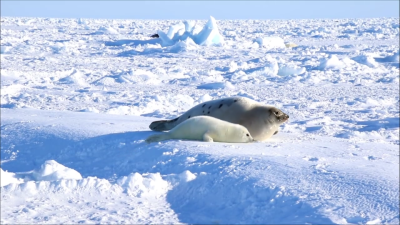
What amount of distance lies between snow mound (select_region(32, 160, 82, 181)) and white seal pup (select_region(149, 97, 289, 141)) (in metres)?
1.44

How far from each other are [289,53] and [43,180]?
45.1 feet

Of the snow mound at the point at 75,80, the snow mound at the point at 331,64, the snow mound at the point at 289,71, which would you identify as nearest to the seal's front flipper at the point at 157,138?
the snow mound at the point at 75,80

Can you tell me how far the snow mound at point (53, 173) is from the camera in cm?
275

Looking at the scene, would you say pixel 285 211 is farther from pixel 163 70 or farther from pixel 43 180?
pixel 163 70

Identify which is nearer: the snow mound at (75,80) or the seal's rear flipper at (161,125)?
the seal's rear flipper at (161,125)

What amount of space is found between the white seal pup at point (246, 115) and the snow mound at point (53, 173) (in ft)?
4.72

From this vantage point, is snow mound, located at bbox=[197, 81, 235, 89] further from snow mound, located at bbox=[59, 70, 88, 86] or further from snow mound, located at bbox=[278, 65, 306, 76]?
snow mound, located at bbox=[59, 70, 88, 86]

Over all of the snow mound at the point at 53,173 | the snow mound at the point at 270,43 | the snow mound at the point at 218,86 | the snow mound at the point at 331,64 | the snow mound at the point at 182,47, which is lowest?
the snow mound at the point at 53,173

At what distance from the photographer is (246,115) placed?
417cm

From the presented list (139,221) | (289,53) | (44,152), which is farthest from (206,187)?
(289,53)

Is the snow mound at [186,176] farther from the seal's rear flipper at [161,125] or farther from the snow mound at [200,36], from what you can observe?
the snow mound at [200,36]

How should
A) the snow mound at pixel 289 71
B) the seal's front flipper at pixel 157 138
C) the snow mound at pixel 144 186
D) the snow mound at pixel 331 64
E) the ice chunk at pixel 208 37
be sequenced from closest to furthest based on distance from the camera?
the snow mound at pixel 144 186 < the seal's front flipper at pixel 157 138 < the snow mound at pixel 289 71 < the snow mound at pixel 331 64 < the ice chunk at pixel 208 37

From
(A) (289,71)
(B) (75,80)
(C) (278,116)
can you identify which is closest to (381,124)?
(C) (278,116)

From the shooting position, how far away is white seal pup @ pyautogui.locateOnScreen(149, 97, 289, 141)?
161 inches
